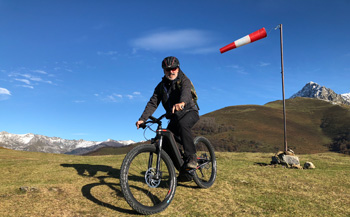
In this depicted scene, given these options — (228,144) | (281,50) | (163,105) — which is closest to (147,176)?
(163,105)

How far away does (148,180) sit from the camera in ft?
15.0

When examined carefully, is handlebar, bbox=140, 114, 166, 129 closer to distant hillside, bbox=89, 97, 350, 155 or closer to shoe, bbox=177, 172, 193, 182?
Result: shoe, bbox=177, 172, 193, 182

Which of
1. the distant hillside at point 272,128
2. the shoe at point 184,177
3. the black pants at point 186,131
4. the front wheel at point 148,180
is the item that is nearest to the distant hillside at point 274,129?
the distant hillside at point 272,128

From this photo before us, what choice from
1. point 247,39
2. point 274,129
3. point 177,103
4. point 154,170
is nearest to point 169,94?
point 177,103

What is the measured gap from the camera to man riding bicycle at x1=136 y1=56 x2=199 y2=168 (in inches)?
193

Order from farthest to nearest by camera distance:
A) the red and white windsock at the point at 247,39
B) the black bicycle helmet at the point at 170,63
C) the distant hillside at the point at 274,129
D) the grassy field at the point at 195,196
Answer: the distant hillside at the point at 274,129
the red and white windsock at the point at 247,39
the black bicycle helmet at the point at 170,63
the grassy field at the point at 195,196

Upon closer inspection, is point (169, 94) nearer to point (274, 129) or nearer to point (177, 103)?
point (177, 103)

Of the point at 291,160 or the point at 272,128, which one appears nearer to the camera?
the point at 291,160

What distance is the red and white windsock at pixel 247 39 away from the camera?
10.0 m

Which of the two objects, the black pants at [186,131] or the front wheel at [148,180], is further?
the black pants at [186,131]

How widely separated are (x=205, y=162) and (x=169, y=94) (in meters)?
2.10

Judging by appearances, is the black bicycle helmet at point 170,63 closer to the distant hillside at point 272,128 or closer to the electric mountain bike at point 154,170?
the electric mountain bike at point 154,170

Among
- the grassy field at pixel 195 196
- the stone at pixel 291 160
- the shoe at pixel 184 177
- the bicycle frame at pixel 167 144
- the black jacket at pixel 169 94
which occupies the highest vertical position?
the black jacket at pixel 169 94

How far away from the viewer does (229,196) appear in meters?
4.93
